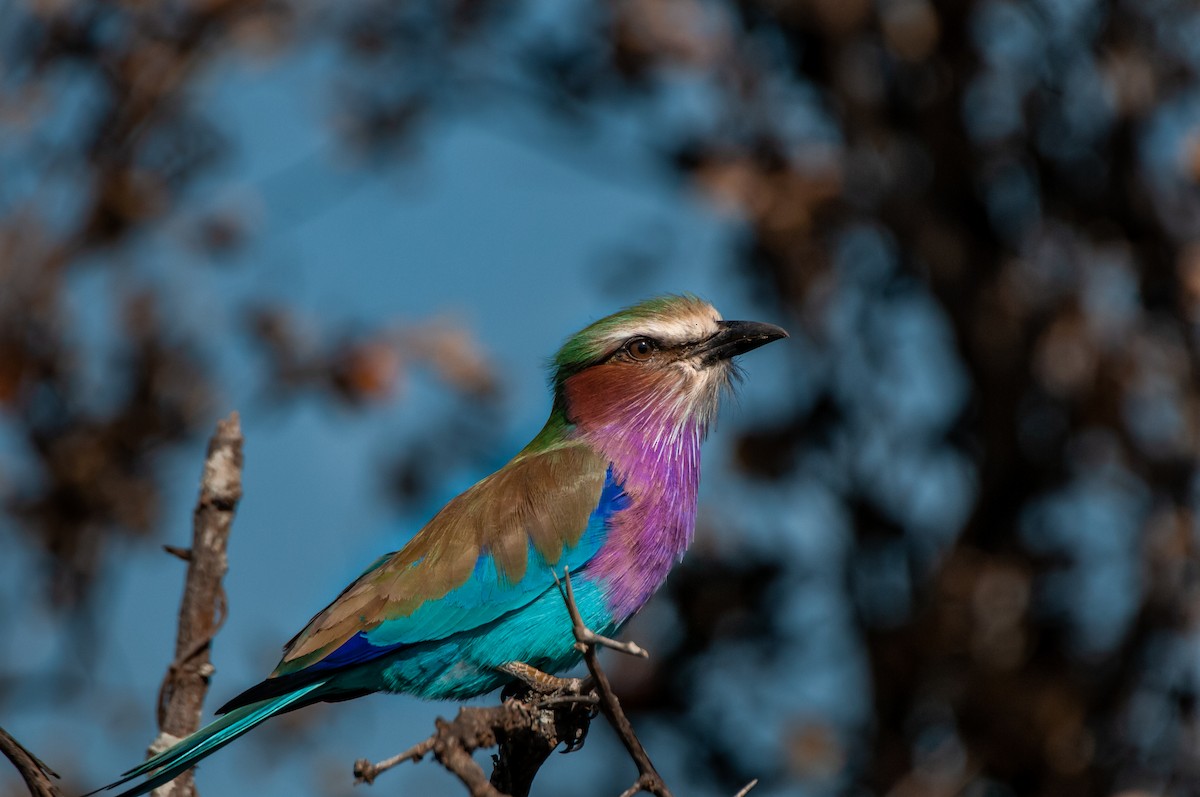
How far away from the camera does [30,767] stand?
8.98 feet

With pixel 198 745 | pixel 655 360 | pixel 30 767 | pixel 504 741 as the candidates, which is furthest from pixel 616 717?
pixel 655 360

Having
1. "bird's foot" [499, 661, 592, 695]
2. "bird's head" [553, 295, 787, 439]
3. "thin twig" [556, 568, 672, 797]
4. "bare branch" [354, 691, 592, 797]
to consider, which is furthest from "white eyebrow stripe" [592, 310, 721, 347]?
"thin twig" [556, 568, 672, 797]

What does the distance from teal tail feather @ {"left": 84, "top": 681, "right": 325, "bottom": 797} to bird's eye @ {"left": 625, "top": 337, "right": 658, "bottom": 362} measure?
1702mm

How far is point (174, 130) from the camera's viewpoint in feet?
23.2

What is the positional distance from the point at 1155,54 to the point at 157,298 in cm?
477

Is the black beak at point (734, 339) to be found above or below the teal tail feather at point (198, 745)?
above

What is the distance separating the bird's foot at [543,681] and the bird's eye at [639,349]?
1.18 metres

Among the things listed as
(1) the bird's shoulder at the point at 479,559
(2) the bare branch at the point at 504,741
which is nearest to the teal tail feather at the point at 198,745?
(1) the bird's shoulder at the point at 479,559

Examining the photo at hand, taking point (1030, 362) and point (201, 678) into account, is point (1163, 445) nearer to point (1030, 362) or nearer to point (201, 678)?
point (1030, 362)

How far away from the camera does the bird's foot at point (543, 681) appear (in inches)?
147

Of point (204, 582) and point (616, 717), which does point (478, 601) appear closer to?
point (204, 582)

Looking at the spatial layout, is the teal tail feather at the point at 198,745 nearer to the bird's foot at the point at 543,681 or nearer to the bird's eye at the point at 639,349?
the bird's foot at the point at 543,681

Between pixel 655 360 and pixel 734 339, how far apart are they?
0.27m

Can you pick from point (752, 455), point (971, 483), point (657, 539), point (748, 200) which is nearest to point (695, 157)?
point (748, 200)
